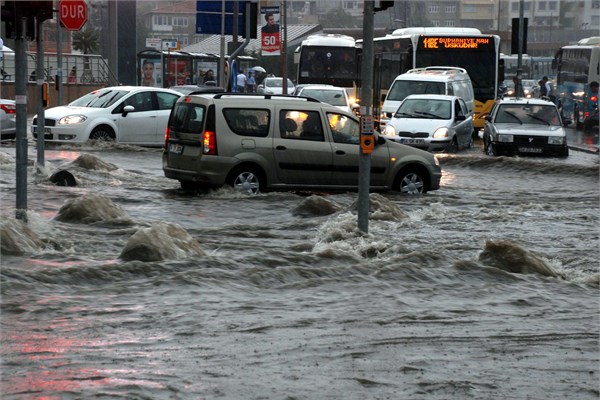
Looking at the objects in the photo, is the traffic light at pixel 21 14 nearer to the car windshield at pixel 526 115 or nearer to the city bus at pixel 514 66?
the car windshield at pixel 526 115

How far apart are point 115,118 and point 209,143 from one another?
31.4ft

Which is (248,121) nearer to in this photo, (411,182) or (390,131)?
(411,182)

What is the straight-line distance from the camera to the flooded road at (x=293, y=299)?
286 inches

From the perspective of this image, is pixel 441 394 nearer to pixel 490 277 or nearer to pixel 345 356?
pixel 345 356

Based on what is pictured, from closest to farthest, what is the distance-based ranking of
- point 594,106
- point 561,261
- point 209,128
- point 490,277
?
point 490,277
point 561,261
point 209,128
point 594,106

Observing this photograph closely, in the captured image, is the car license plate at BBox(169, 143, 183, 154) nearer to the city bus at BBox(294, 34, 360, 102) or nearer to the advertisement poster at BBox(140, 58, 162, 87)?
the city bus at BBox(294, 34, 360, 102)

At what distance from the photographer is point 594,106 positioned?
46281mm

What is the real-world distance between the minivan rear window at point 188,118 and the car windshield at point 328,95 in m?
19.0

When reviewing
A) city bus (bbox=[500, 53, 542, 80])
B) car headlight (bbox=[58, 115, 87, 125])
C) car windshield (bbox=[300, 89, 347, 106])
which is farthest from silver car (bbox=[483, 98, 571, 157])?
city bus (bbox=[500, 53, 542, 80])

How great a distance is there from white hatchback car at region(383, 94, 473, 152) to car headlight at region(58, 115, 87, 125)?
687 cm

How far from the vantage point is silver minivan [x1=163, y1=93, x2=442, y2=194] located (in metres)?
17.4

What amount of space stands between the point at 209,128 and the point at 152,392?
424 inches

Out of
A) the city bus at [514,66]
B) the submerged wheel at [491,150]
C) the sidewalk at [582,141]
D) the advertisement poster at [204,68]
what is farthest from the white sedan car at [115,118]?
the city bus at [514,66]

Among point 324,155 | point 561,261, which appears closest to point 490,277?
point 561,261
